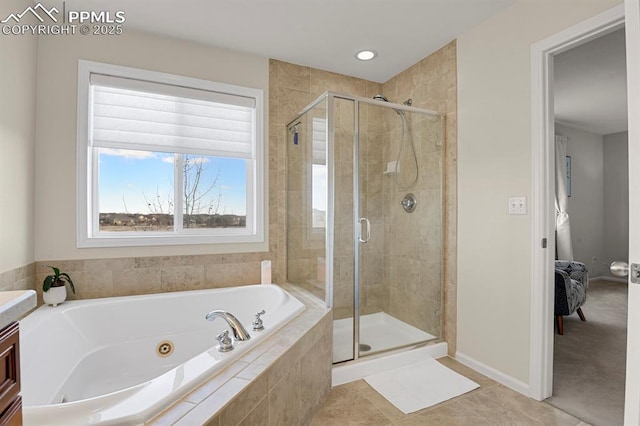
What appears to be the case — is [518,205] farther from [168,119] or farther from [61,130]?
[61,130]

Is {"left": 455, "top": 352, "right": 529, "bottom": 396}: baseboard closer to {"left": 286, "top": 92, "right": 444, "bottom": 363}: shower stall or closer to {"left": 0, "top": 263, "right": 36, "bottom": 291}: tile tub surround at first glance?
{"left": 286, "top": 92, "right": 444, "bottom": 363}: shower stall

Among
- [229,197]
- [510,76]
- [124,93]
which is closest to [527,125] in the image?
[510,76]

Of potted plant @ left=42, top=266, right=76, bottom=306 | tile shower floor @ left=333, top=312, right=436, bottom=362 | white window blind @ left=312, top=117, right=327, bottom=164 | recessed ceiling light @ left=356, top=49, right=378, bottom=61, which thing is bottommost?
tile shower floor @ left=333, top=312, right=436, bottom=362

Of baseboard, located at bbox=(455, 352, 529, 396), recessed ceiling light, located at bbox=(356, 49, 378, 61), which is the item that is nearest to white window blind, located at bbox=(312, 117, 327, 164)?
recessed ceiling light, located at bbox=(356, 49, 378, 61)

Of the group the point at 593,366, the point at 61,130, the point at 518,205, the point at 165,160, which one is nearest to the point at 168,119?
the point at 165,160

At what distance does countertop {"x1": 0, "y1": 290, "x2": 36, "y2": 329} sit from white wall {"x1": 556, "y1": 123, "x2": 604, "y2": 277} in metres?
6.36

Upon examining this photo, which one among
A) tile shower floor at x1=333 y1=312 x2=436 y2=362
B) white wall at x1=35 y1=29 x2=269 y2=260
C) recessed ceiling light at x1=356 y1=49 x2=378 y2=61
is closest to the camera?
white wall at x1=35 y1=29 x2=269 y2=260

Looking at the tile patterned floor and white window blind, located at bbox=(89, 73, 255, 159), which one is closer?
the tile patterned floor

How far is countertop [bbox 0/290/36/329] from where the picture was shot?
62 centimetres

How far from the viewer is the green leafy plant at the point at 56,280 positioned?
2070 millimetres

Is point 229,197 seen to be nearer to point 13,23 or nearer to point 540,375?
point 13,23

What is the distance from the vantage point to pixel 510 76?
6.93 feet

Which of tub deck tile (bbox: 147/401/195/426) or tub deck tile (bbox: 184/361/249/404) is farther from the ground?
tub deck tile (bbox: 184/361/249/404)

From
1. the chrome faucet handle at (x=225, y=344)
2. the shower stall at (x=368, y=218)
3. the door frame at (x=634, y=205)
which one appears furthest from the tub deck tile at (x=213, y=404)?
the door frame at (x=634, y=205)
